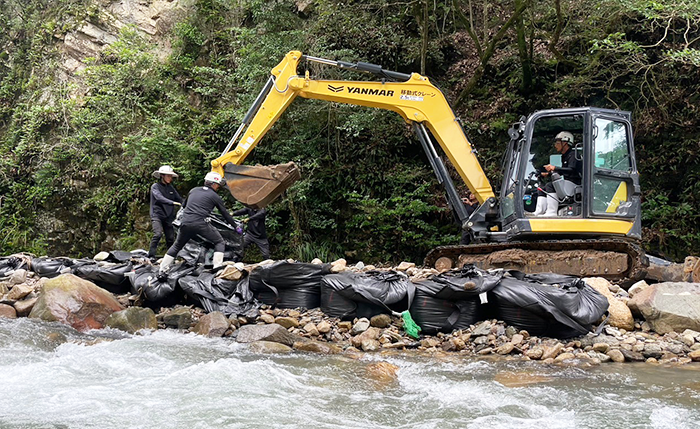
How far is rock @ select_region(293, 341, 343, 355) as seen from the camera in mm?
5376

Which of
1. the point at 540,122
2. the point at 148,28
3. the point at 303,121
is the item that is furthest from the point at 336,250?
the point at 148,28

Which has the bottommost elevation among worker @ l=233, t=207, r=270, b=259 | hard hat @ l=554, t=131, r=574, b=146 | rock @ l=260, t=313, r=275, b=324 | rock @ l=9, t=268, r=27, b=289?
rock @ l=260, t=313, r=275, b=324

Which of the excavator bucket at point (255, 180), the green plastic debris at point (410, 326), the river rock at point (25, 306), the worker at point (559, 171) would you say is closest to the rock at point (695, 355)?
the green plastic debris at point (410, 326)

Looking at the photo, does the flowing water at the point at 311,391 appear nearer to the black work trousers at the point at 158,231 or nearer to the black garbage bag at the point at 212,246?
the black garbage bag at the point at 212,246

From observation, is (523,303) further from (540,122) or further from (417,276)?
(540,122)

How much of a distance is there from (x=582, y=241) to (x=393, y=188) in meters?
4.87

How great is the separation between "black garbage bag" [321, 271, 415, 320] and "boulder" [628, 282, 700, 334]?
226 centimetres

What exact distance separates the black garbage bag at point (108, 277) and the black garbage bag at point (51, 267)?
0.36 metres

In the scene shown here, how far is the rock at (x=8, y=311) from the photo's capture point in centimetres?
651

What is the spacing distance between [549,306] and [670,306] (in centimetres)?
131

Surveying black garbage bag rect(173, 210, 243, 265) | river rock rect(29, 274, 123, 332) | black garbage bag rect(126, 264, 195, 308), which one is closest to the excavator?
black garbage bag rect(173, 210, 243, 265)

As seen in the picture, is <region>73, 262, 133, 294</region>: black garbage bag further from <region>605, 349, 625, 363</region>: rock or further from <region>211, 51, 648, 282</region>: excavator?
<region>605, 349, 625, 363</region>: rock

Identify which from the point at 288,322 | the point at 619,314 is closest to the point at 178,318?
the point at 288,322

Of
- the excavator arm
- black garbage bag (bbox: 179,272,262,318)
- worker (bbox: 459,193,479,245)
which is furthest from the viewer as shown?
worker (bbox: 459,193,479,245)
